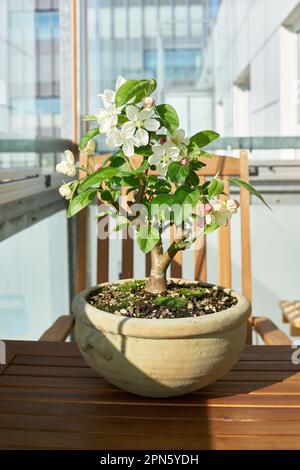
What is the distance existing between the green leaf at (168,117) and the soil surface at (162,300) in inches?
10.2

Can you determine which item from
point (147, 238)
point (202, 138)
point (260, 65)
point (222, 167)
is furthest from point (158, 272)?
point (260, 65)

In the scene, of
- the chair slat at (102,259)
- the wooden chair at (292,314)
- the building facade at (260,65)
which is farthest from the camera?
the building facade at (260,65)

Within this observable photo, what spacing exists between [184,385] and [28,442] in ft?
0.73

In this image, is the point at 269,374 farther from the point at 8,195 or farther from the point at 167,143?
the point at 8,195

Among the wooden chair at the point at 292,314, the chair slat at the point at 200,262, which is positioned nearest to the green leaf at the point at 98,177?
the chair slat at the point at 200,262

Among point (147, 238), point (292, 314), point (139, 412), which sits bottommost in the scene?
point (292, 314)

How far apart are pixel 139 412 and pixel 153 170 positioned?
347 mm

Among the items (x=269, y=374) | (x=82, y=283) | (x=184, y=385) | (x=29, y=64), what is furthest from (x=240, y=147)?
(x=184, y=385)

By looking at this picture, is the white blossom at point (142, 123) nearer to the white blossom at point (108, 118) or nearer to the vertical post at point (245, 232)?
the white blossom at point (108, 118)

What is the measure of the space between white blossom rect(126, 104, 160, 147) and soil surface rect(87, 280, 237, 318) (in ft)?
0.80

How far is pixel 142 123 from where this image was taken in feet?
2.70

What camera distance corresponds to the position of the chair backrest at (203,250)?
1481 mm

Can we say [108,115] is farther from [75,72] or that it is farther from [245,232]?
[75,72]

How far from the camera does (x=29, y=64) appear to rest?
1.82m
